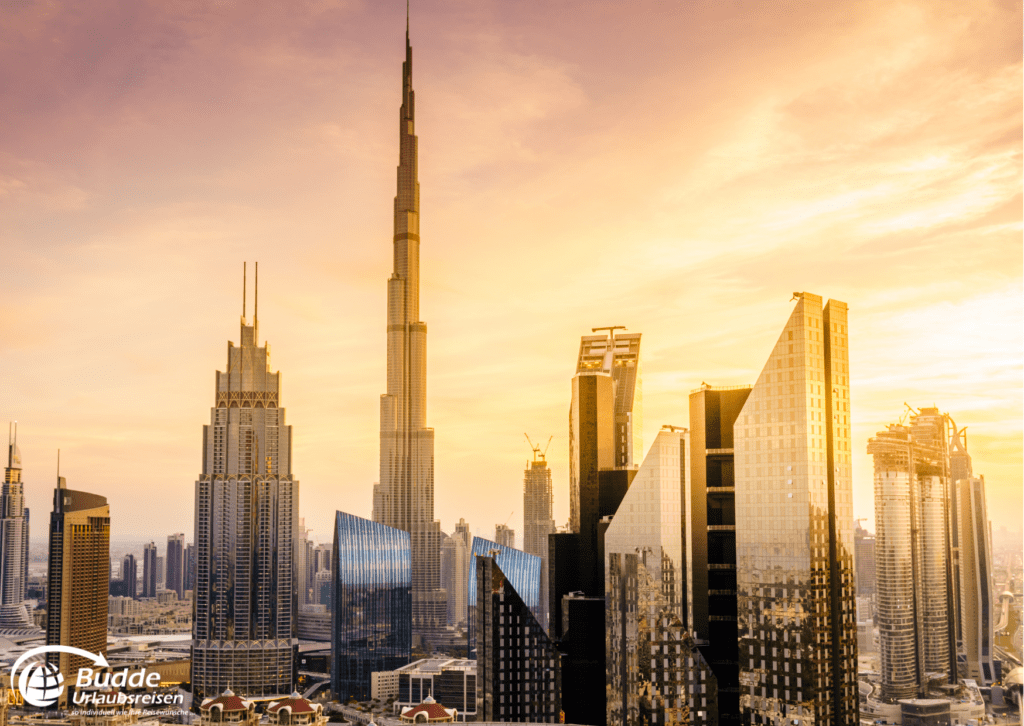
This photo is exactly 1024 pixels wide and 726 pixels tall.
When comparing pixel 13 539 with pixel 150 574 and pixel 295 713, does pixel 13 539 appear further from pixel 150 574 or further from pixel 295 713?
pixel 295 713

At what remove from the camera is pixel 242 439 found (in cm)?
5969

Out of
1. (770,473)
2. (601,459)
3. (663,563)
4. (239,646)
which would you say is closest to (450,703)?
(239,646)

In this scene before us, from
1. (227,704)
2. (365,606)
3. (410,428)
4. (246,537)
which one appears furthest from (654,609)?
(410,428)

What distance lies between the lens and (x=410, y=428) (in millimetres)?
72688

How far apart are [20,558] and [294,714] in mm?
34992

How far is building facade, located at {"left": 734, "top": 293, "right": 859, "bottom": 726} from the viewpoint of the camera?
1902cm

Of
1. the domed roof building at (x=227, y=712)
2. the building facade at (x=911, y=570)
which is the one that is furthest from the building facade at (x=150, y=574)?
the building facade at (x=911, y=570)

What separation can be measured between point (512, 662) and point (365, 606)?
103ft

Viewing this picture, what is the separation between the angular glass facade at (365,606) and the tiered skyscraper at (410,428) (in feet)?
38.9

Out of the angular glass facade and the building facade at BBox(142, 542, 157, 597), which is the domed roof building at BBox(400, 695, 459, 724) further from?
the building facade at BBox(142, 542, 157, 597)

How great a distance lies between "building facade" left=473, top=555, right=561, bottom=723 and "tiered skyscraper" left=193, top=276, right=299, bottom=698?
3295cm

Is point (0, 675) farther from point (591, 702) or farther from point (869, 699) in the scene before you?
point (869, 699)

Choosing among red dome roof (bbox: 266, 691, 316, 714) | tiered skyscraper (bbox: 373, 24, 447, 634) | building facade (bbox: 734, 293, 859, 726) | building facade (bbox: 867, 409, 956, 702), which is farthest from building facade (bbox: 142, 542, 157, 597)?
building facade (bbox: 734, 293, 859, 726)

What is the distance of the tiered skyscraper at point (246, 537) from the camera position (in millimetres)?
54625
